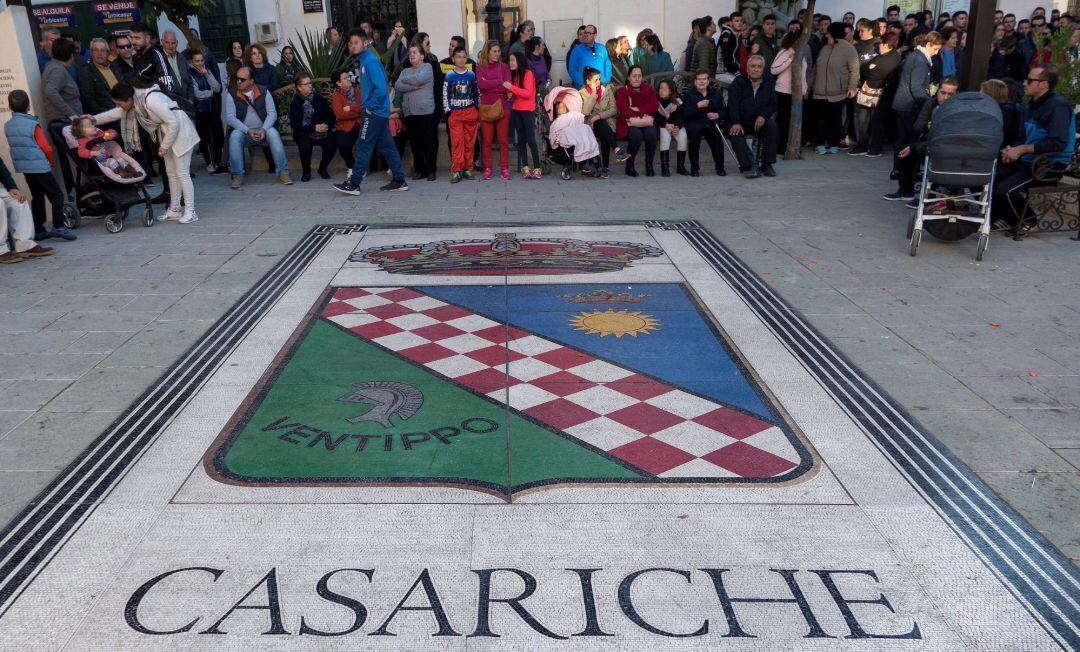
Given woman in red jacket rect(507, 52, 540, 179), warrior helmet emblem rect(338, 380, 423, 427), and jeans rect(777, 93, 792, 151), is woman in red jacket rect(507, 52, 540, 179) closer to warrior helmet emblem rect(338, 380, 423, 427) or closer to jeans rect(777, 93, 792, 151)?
jeans rect(777, 93, 792, 151)

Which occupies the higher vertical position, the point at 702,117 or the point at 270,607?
the point at 702,117

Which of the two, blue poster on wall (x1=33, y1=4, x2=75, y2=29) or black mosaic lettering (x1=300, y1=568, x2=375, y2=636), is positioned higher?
blue poster on wall (x1=33, y1=4, x2=75, y2=29)

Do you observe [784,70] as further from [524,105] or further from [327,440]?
[327,440]

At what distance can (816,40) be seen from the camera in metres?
12.6

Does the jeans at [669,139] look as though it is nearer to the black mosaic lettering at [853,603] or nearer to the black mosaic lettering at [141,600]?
the black mosaic lettering at [853,603]

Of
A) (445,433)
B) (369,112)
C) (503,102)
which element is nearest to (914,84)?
(503,102)

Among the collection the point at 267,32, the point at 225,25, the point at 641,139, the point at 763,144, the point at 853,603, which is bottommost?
the point at 853,603

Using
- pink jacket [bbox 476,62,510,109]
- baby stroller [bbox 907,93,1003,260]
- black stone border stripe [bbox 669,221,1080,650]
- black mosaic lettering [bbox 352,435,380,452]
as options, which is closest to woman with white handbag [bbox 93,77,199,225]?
pink jacket [bbox 476,62,510,109]

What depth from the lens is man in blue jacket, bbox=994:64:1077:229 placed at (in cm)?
713

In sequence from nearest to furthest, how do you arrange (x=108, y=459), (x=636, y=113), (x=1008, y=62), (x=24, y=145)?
(x=108, y=459), (x=24, y=145), (x=636, y=113), (x=1008, y=62)

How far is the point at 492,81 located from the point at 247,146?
10.9ft

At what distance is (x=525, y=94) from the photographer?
34.7 ft

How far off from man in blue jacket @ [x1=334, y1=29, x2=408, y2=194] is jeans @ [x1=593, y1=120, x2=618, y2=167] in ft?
8.59

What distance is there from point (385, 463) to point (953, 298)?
420cm
